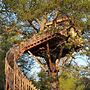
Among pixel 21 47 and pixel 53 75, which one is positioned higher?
pixel 21 47

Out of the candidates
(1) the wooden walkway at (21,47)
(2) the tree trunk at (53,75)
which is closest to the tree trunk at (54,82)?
(2) the tree trunk at (53,75)

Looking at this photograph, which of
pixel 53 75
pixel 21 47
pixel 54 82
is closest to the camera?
pixel 21 47

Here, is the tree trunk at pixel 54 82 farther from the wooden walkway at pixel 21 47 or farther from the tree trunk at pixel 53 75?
the wooden walkway at pixel 21 47

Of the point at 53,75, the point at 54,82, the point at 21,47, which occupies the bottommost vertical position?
the point at 54,82

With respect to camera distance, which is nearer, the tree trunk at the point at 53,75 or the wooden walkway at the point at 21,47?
the wooden walkway at the point at 21,47

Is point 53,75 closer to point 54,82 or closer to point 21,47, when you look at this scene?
point 54,82

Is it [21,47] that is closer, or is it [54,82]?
[21,47]

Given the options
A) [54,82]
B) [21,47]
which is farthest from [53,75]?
[21,47]

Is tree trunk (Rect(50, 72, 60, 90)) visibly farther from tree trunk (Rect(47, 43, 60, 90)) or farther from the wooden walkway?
the wooden walkway

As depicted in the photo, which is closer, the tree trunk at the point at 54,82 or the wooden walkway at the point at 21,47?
the wooden walkway at the point at 21,47

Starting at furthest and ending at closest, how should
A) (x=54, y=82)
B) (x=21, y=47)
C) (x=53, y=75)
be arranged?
(x=53, y=75)
(x=54, y=82)
(x=21, y=47)

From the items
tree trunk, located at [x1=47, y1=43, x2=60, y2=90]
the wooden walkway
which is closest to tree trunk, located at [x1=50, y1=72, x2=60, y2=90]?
tree trunk, located at [x1=47, y1=43, x2=60, y2=90]

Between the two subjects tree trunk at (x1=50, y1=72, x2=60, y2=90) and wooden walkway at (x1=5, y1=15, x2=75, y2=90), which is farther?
tree trunk at (x1=50, y1=72, x2=60, y2=90)

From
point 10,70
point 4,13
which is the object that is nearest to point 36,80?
point 4,13
